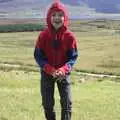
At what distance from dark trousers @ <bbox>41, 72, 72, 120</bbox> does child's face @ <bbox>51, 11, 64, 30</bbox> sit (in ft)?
2.70

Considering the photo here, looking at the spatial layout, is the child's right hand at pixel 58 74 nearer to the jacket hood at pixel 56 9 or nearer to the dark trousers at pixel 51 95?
the dark trousers at pixel 51 95

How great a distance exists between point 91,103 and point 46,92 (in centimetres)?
510

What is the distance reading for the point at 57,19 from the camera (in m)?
8.45

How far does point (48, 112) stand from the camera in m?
8.84

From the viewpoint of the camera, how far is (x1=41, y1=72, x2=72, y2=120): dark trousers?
8562 mm

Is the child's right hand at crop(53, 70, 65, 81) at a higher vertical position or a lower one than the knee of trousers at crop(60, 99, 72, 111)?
higher

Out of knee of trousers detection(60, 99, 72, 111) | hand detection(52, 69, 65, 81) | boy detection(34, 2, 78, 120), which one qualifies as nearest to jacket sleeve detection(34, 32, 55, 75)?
boy detection(34, 2, 78, 120)

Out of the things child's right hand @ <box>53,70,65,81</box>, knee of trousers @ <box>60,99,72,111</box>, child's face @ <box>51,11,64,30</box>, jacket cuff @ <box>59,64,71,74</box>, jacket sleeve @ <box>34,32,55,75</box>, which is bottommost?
knee of trousers @ <box>60,99,72,111</box>

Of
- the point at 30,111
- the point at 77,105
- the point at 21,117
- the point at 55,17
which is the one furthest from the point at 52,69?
the point at 77,105

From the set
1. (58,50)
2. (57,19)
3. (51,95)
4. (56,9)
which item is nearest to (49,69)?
(58,50)

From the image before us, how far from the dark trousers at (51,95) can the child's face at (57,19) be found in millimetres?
823

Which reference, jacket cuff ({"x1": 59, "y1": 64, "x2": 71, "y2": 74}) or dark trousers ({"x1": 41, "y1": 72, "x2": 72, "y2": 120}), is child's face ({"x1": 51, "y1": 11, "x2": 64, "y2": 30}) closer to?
jacket cuff ({"x1": 59, "y1": 64, "x2": 71, "y2": 74})

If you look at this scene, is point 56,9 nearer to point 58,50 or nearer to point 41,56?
point 58,50

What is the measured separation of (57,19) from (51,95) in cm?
127
